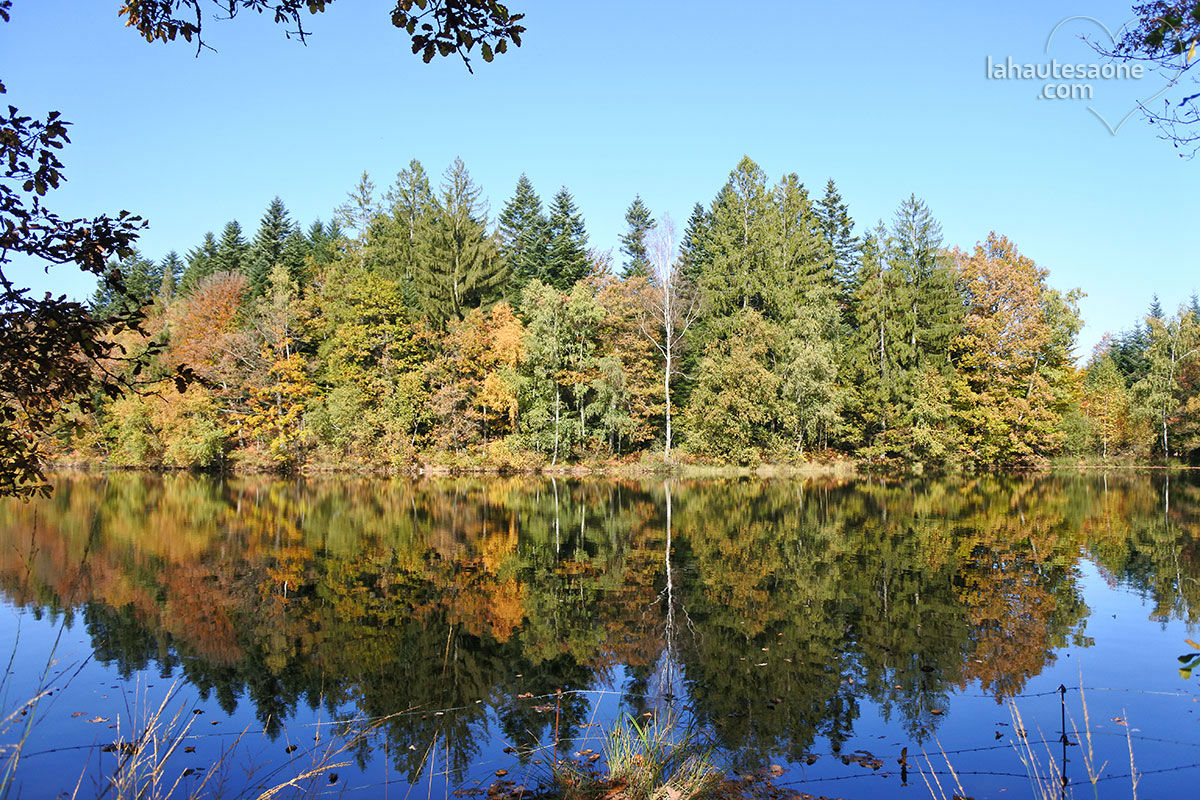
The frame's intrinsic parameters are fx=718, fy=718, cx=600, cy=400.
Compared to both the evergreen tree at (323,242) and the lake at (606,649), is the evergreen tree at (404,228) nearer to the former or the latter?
the evergreen tree at (323,242)

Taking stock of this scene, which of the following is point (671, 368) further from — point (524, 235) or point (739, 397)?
point (524, 235)

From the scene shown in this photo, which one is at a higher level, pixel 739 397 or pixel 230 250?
pixel 230 250

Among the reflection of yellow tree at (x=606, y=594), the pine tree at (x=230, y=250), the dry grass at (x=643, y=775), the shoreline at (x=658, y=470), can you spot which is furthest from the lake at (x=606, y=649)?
the pine tree at (x=230, y=250)

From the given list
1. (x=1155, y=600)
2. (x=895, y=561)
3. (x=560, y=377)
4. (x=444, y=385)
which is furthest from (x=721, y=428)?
(x=1155, y=600)

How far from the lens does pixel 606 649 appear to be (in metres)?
9.11

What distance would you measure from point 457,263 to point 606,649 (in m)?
40.7

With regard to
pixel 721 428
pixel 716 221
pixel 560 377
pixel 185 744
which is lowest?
Result: pixel 185 744

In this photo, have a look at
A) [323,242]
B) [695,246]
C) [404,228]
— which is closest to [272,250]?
[323,242]

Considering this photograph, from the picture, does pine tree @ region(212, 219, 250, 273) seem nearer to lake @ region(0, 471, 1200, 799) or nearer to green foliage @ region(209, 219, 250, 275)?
green foliage @ region(209, 219, 250, 275)

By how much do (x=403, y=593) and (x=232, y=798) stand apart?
269 inches

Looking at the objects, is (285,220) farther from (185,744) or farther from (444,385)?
(185,744)

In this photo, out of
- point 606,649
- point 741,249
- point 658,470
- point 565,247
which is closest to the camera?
point 606,649

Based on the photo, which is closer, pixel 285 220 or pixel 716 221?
pixel 716 221

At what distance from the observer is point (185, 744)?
6.61m
